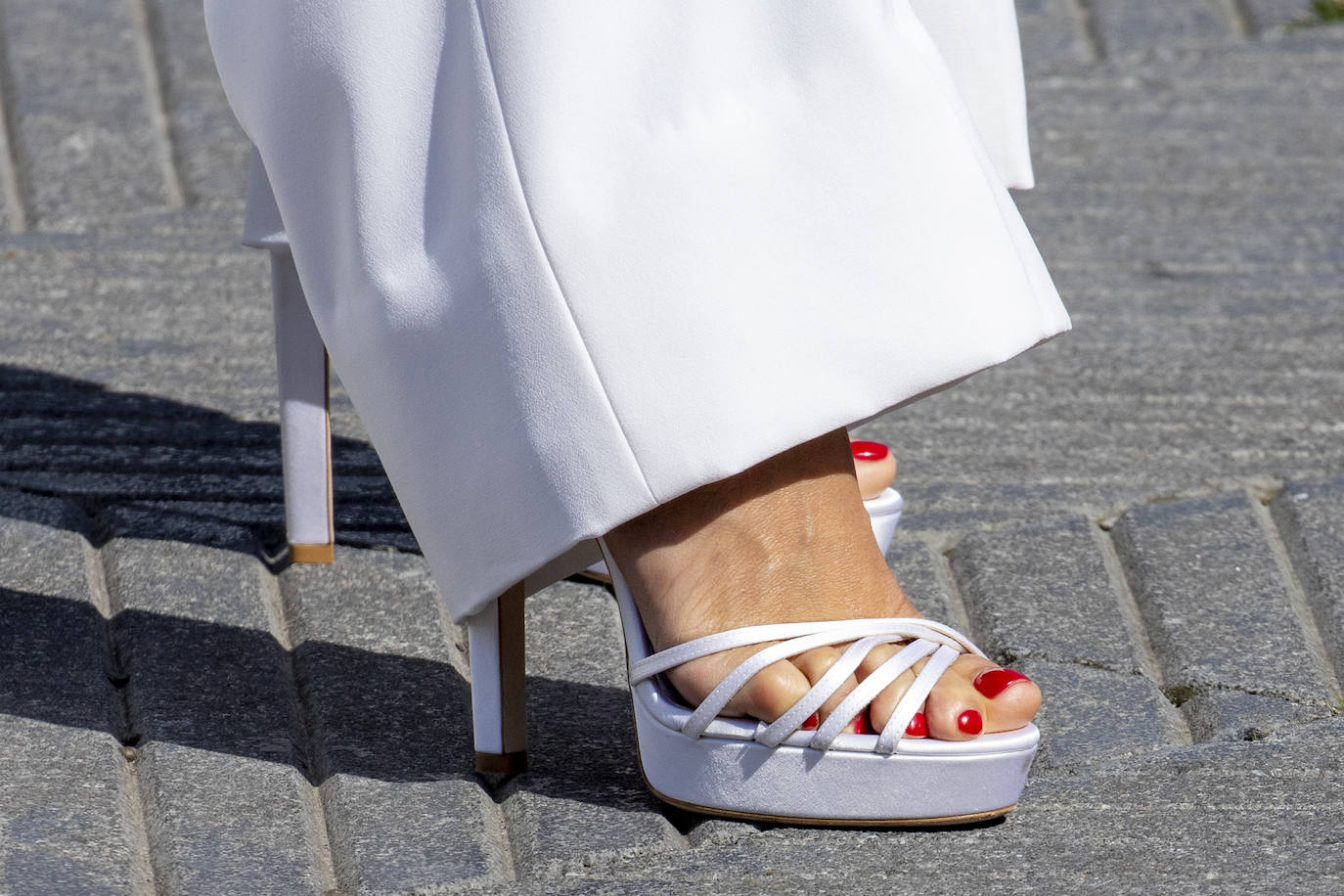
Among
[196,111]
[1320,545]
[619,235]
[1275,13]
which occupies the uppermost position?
[619,235]

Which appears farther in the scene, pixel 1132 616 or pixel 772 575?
pixel 1132 616

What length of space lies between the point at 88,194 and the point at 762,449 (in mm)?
1914

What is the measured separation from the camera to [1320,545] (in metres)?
1.75

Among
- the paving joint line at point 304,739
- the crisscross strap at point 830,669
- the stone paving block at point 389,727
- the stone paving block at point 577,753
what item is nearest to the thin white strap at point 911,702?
the crisscross strap at point 830,669

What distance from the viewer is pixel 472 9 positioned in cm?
113

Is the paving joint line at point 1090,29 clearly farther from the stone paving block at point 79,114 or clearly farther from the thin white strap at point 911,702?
the thin white strap at point 911,702

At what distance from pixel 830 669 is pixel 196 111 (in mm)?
2231

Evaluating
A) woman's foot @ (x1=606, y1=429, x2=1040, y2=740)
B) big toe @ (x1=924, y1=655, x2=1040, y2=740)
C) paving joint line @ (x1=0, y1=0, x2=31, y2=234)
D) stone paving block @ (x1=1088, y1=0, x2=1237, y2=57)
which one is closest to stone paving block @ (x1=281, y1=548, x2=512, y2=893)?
woman's foot @ (x1=606, y1=429, x2=1040, y2=740)

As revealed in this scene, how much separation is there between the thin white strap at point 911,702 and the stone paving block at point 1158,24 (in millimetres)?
2493

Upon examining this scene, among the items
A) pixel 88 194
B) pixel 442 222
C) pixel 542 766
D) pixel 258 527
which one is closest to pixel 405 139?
pixel 442 222

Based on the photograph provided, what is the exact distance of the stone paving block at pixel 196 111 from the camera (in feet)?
9.19

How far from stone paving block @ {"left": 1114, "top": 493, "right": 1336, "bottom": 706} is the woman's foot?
374 millimetres

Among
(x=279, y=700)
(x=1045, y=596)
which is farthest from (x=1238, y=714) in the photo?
(x=279, y=700)

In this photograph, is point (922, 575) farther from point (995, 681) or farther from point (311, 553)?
point (311, 553)
